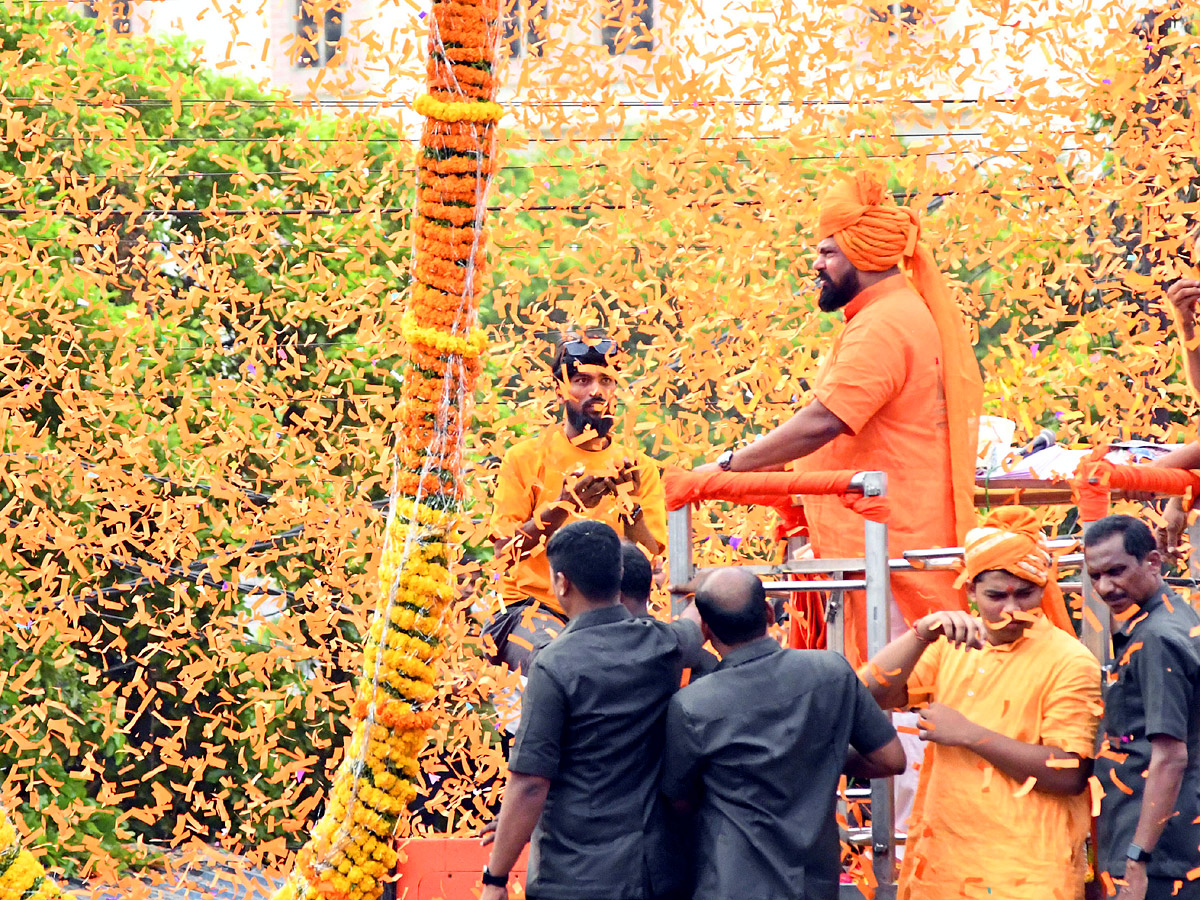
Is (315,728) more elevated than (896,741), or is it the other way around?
(896,741)

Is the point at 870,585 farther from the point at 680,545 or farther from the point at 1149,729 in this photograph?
the point at 1149,729

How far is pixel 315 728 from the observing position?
1169 centimetres

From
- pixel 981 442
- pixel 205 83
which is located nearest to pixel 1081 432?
pixel 981 442

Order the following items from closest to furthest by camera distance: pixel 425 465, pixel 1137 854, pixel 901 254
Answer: pixel 1137 854
pixel 425 465
pixel 901 254

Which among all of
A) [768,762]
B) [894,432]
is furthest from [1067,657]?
[894,432]

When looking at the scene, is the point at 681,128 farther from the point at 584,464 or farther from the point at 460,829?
the point at 460,829

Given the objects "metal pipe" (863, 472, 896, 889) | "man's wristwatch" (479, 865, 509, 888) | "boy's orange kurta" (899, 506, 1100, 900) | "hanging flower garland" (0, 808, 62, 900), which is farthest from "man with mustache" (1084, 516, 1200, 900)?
"hanging flower garland" (0, 808, 62, 900)

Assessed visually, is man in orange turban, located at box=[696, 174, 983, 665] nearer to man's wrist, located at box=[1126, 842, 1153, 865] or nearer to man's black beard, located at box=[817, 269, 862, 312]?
man's black beard, located at box=[817, 269, 862, 312]

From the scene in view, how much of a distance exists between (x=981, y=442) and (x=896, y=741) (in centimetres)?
160

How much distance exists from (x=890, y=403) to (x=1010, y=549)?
925 mm

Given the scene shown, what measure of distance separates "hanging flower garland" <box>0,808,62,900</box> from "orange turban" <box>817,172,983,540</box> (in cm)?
302

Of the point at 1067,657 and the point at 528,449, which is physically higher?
the point at 528,449

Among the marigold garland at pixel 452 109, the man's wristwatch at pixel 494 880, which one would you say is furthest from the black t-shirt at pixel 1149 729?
the marigold garland at pixel 452 109

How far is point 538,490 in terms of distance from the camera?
658 cm
